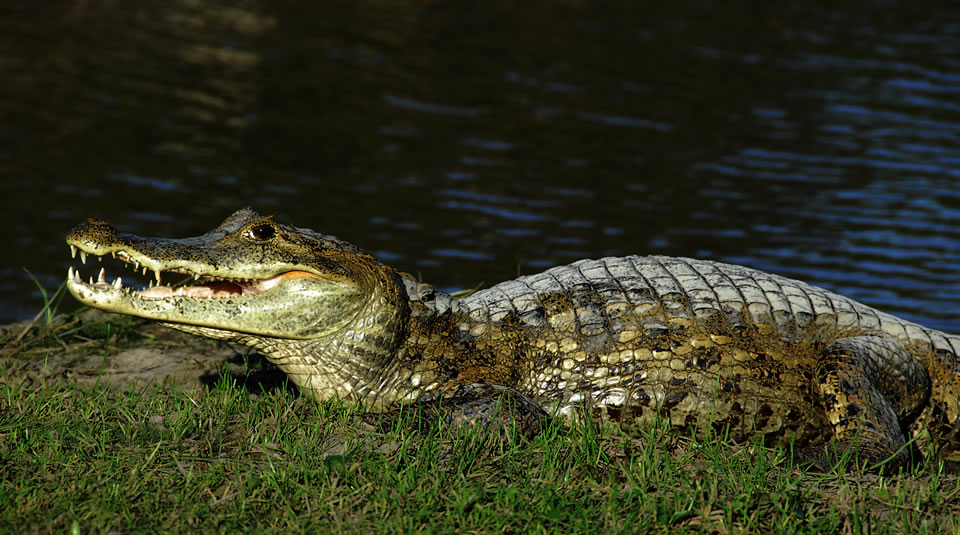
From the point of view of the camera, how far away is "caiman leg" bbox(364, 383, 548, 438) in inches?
154

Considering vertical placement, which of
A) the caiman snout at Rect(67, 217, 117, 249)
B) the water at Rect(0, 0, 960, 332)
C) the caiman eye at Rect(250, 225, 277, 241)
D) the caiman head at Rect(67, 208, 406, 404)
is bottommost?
the water at Rect(0, 0, 960, 332)

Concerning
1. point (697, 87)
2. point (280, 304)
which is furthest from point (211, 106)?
point (280, 304)

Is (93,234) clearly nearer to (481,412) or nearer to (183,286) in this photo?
(183,286)

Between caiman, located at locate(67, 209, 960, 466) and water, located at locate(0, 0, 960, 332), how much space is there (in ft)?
9.17

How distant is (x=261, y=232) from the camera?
421 cm

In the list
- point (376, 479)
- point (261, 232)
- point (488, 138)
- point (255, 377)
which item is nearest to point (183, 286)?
point (261, 232)

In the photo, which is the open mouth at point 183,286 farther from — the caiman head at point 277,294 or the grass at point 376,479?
the grass at point 376,479

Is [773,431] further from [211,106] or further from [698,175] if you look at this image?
[211,106]

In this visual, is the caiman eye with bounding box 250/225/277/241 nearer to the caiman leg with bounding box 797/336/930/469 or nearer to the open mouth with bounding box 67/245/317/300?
the open mouth with bounding box 67/245/317/300

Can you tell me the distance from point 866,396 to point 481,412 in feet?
5.31

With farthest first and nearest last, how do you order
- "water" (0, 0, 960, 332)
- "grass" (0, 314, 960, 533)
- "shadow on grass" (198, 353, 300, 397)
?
"water" (0, 0, 960, 332)
"shadow on grass" (198, 353, 300, 397)
"grass" (0, 314, 960, 533)

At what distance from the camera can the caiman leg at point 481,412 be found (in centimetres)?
392

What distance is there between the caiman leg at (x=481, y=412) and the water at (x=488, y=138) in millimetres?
3041

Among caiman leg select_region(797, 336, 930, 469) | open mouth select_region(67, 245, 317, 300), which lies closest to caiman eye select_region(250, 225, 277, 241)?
open mouth select_region(67, 245, 317, 300)
